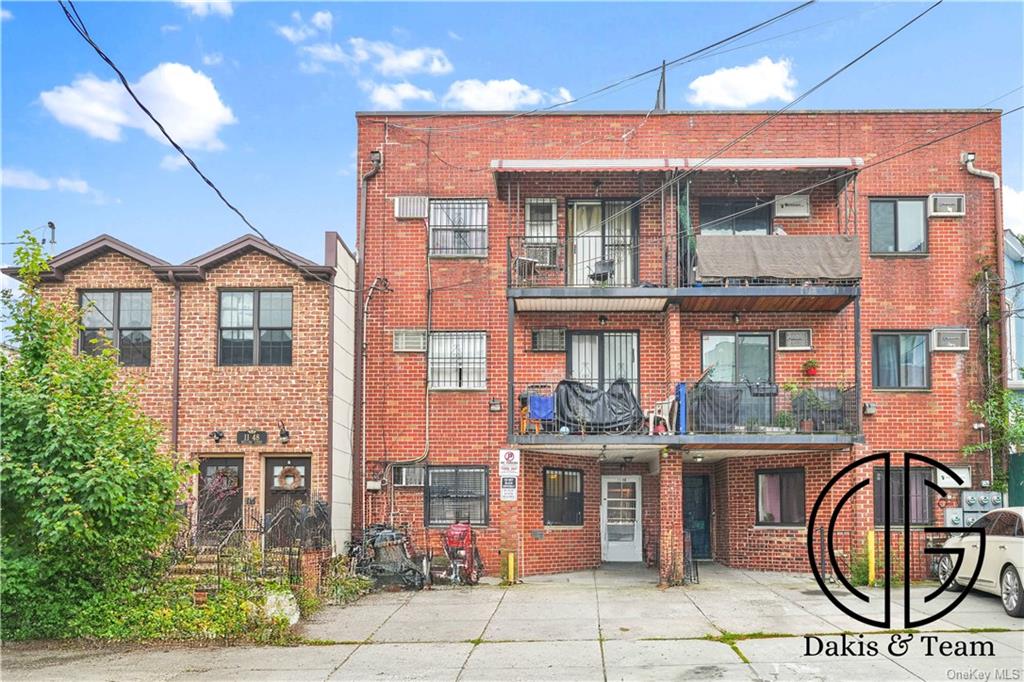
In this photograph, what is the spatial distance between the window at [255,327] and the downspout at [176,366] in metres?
0.82

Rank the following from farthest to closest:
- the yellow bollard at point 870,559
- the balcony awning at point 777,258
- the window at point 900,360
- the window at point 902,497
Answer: the window at point 900,360, the window at point 902,497, the balcony awning at point 777,258, the yellow bollard at point 870,559

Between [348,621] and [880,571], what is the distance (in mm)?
10754

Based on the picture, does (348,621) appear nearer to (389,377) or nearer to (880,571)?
(389,377)

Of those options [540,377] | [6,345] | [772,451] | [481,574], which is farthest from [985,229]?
[6,345]

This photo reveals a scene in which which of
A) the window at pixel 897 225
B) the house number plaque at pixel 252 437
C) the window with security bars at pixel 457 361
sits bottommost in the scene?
the house number plaque at pixel 252 437

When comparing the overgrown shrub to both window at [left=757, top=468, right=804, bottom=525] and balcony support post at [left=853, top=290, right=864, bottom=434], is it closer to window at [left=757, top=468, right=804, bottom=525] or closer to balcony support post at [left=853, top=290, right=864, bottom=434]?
window at [left=757, top=468, right=804, bottom=525]

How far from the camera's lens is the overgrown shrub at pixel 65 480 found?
13656 millimetres

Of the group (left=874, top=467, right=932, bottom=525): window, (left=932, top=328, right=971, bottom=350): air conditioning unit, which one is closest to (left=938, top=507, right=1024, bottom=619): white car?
(left=874, top=467, right=932, bottom=525): window

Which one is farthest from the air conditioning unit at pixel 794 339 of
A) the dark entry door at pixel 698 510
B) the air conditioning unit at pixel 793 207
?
the dark entry door at pixel 698 510

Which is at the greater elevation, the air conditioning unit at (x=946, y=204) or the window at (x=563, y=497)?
the air conditioning unit at (x=946, y=204)

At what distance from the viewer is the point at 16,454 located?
45.1ft

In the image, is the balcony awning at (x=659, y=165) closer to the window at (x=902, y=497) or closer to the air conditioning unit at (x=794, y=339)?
the air conditioning unit at (x=794, y=339)

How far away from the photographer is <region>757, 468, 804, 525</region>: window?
21.9 metres

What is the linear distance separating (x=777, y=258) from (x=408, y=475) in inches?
342
